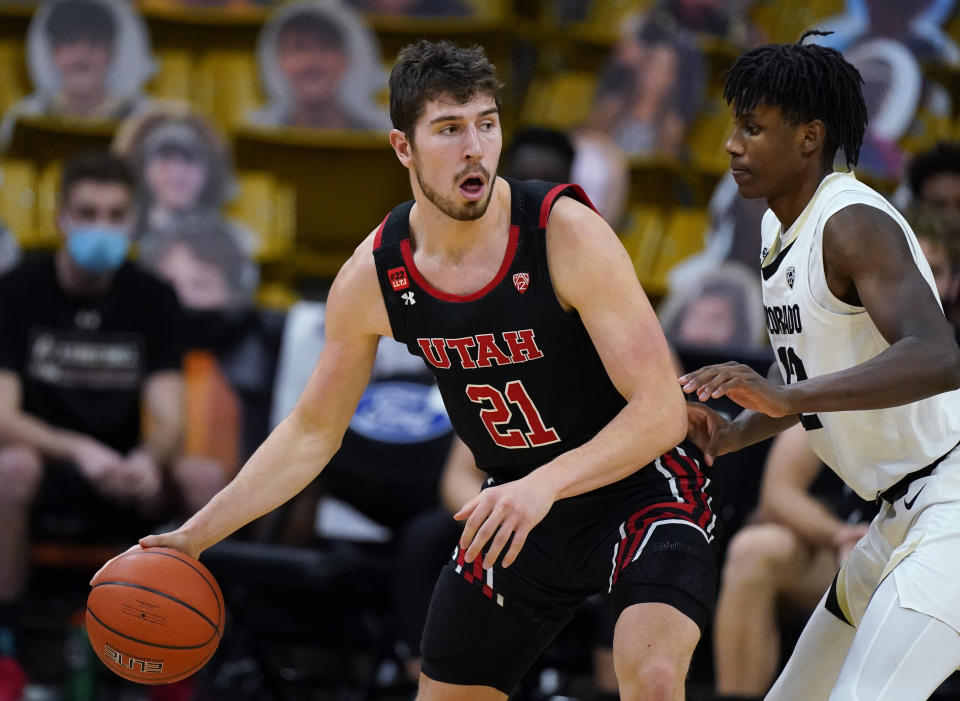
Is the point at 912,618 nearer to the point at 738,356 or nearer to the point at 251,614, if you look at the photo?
the point at 738,356

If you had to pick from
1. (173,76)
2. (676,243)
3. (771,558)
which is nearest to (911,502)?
(771,558)

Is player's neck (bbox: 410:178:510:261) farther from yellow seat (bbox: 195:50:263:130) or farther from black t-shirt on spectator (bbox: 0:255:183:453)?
yellow seat (bbox: 195:50:263:130)

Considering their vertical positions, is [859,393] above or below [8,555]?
above

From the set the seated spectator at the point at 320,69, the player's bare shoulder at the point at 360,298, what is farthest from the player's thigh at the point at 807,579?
the seated spectator at the point at 320,69

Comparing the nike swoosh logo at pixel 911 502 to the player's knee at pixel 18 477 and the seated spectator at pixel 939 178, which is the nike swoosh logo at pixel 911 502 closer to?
the seated spectator at pixel 939 178

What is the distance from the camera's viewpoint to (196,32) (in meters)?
9.15

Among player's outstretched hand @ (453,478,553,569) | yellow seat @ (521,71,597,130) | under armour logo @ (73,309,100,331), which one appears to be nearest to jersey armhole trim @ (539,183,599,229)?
player's outstretched hand @ (453,478,553,569)

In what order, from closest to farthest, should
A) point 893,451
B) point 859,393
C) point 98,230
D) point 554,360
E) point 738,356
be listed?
point 859,393, point 893,451, point 554,360, point 738,356, point 98,230

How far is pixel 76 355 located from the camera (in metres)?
6.66

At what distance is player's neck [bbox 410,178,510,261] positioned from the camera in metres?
3.67

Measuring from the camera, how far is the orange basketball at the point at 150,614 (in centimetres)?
369

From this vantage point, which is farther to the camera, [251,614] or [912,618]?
[251,614]

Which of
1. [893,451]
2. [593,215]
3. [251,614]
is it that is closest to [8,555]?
[251,614]

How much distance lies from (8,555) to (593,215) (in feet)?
12.2
